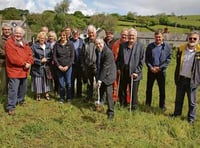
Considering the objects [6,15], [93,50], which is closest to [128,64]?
[93,50]

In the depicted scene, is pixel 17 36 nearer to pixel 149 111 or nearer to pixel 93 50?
pixel 93 50

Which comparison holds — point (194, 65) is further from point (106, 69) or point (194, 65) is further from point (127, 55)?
point (106, 69)

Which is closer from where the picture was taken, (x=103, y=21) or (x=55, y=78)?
(x=55, y=78)

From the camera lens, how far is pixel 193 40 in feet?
23.2

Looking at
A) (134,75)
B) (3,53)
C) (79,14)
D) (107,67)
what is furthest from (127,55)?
(79,14)

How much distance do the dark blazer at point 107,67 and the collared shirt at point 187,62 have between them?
1.64 meters

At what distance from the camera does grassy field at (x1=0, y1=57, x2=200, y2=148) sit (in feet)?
20.3

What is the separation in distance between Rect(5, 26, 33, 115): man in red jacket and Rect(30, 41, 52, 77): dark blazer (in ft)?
2.91

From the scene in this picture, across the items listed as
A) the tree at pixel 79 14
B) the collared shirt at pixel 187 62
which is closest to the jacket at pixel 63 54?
the collared shirt at pixel 187 62

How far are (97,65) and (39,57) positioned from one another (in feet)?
6.24

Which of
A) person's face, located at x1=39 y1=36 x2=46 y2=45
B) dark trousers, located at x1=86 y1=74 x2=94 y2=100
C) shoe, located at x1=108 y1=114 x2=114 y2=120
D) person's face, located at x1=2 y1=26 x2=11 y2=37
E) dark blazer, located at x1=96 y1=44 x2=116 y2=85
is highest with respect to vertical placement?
person's face, located at x1=2 y1=26 x2=11 y2=37

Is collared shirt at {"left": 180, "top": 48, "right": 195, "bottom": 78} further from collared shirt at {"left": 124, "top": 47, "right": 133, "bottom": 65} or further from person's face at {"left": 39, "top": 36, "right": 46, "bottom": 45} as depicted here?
person's face at {"left": 39, "top": 36, "right": 46, "bottom": 45}

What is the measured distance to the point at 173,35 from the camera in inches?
2837

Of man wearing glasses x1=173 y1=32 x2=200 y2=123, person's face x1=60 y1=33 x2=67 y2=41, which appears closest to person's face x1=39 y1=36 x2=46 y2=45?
person's face x1=60 y1=33 x2=67 y2=41
